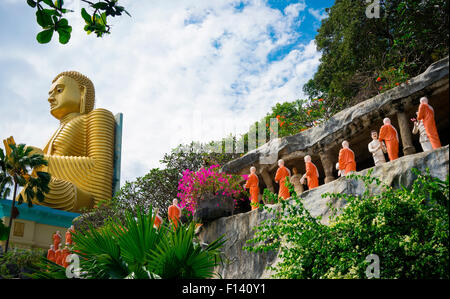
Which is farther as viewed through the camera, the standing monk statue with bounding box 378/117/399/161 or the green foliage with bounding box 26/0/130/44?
the standing monk statue with bounding box 378/117/399/161

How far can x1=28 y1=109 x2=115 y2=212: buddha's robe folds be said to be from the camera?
25.2m

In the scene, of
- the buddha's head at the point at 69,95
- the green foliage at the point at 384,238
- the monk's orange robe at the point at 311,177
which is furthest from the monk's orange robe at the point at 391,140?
the buddha's head at the point at 69,95

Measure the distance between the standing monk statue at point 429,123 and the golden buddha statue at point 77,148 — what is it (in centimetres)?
2081

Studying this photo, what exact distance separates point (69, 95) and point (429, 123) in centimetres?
2589

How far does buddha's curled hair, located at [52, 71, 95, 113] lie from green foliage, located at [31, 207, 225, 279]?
2539 cm

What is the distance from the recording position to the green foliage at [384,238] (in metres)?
5.50

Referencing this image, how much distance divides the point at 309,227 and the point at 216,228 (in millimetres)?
5024

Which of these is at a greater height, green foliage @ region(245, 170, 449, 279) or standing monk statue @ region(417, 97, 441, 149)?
standing monk statue @ region(417, 97, 441, 149)

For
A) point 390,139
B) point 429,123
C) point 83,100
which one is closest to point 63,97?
point 83,100

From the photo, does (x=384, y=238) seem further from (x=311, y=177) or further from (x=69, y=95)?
(x=69, y=95)

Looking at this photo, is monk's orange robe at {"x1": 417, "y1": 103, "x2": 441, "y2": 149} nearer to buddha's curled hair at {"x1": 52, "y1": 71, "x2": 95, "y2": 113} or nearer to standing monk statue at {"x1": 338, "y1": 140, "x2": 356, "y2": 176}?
standing monk statue at {"x1": 338, "y1": 140, "x2": 356, "y2": 176}

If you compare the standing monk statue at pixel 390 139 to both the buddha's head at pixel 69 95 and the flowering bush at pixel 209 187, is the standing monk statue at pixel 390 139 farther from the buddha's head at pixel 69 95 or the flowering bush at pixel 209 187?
the buddha's head at pixel 69 95

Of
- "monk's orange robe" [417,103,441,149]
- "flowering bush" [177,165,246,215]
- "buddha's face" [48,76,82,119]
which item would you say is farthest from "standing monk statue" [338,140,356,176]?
"buddha's face" [48,76,82,119]

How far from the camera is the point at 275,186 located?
1353 cm
